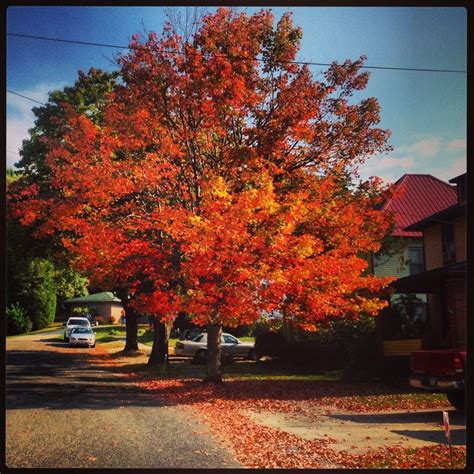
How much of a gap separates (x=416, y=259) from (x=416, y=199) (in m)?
1.97

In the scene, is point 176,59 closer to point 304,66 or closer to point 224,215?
point 304,66

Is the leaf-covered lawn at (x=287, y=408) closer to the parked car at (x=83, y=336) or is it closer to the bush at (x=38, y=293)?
the parked car at (x=83, y=336)

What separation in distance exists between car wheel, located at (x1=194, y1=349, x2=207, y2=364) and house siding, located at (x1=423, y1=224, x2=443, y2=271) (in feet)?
13.1

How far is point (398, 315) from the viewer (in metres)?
10.8

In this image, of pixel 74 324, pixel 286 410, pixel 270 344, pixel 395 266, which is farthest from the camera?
pixel 395 266

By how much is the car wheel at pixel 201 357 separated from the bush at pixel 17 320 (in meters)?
2.58

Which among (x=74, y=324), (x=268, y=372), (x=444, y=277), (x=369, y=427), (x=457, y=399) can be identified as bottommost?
(x=369, y=427)

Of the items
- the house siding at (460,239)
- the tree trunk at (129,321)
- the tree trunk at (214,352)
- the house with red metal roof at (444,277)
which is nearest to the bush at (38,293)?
the tree trunk at (129,321)

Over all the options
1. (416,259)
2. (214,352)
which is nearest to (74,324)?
(214,352)

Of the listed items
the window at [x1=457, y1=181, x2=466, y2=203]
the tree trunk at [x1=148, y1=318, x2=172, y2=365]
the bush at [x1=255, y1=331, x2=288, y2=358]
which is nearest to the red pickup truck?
the bush at [x1=255, y1=331, x2=288, y2=358]

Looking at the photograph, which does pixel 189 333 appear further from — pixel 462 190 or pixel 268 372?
→ pixel 462 190

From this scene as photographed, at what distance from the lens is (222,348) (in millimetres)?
9203

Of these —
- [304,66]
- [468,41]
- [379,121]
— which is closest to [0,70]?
[304,66]

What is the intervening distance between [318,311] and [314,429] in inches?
80.5
